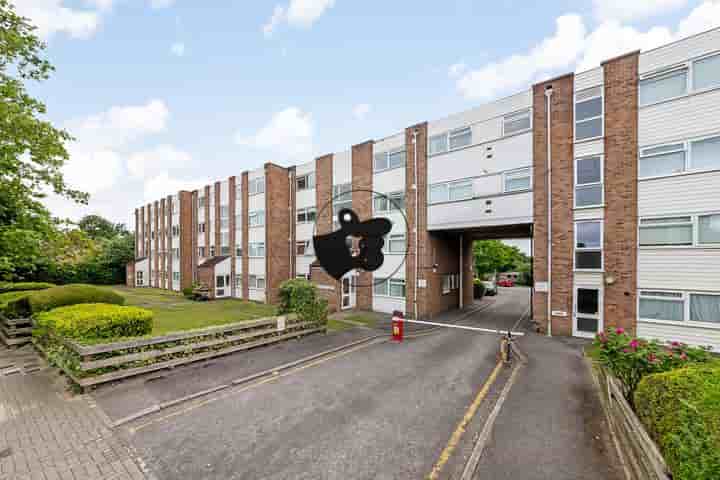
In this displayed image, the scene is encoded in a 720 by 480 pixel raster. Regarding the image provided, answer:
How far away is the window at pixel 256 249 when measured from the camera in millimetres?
23141

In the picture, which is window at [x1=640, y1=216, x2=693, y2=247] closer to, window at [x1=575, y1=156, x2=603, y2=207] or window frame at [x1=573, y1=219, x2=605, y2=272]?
window frame at [x1=573, y1=219, x2=605, y2=272]

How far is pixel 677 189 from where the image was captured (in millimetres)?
10219

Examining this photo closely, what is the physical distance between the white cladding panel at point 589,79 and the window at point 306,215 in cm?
1639

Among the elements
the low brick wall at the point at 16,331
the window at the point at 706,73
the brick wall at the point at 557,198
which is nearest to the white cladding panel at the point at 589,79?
the brick wall at the point at 557,198

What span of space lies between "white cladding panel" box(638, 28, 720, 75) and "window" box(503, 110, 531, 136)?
3916 millimetres

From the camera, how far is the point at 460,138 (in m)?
15.1

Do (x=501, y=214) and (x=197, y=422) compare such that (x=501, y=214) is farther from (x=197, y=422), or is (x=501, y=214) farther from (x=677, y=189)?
(x=197, y=422)

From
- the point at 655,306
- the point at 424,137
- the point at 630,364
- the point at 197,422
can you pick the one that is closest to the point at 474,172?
the point at 424,137

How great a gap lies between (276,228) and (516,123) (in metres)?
17.5

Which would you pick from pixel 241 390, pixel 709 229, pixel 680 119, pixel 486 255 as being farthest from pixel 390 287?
pixel 486 255

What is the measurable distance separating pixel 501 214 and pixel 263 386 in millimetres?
12510

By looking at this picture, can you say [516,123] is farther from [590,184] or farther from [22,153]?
[22,153]

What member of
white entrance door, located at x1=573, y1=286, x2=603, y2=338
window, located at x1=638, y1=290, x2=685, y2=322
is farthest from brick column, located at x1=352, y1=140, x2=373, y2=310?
window, located at x1=638, y1=290, x2=685, y2=322

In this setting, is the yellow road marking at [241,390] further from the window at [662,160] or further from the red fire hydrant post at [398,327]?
the window at [662,160]
